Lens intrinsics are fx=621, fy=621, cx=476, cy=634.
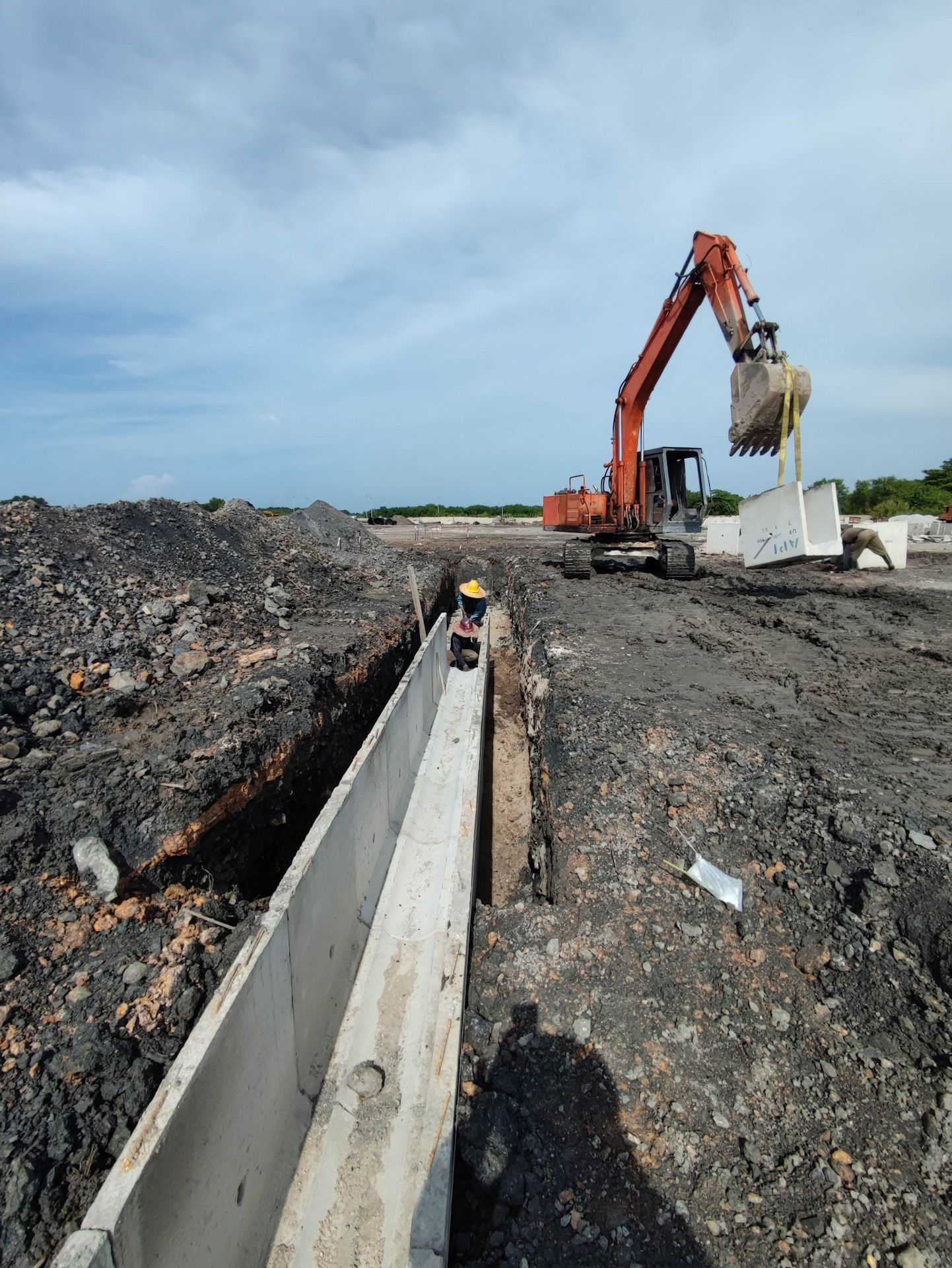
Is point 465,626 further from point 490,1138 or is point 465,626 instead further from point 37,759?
point 490,1138

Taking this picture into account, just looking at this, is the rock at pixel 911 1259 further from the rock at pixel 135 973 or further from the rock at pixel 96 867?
the rock at pixel 96 867

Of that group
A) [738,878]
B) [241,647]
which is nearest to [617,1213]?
[738,878]

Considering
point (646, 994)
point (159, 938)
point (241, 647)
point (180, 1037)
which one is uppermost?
point (241, 647)

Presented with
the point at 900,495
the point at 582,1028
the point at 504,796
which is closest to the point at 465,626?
the point at 504,796

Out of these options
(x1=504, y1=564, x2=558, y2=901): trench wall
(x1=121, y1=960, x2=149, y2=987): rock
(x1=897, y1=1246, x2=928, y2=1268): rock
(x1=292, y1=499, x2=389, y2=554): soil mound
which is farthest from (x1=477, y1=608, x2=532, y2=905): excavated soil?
(x1=292, y1=499, x2=389, y2=554): soil mound

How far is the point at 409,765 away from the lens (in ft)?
20.6

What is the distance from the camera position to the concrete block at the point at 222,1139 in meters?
1.72

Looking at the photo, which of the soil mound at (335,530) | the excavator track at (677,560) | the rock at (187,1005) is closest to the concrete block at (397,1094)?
the rock at (187,1005)

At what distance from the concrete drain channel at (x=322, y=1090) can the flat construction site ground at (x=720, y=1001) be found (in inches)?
14.7

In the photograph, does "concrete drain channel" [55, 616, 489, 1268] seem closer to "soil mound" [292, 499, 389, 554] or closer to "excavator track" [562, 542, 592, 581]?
"excavator track" [562, 542, 592, 581]

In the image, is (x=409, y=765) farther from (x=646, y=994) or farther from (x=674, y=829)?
(x=646, y=994)

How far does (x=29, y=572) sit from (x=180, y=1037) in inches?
194

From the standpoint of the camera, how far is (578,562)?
13.1 meters

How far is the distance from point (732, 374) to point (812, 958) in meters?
8.43
